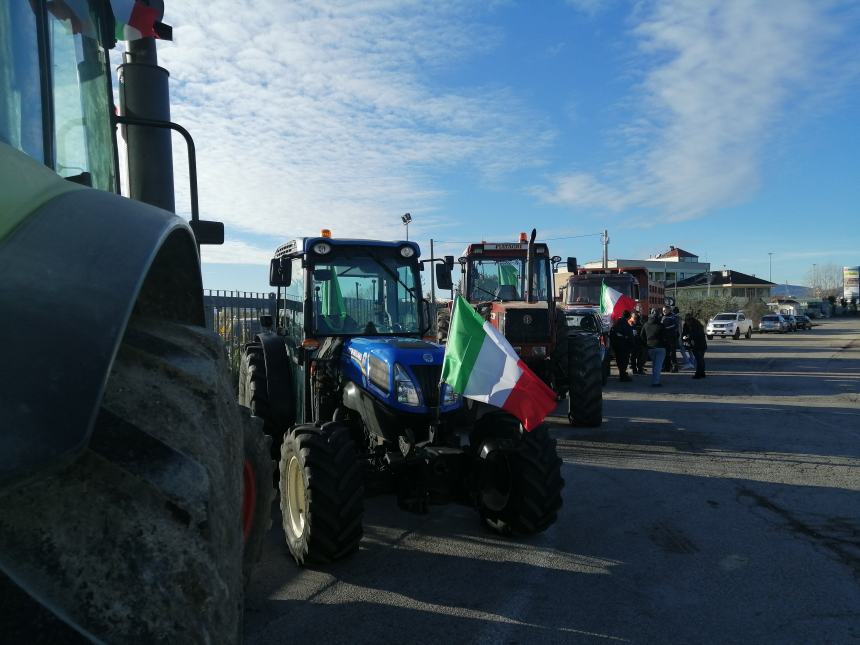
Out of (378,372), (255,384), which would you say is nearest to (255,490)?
(378,372)

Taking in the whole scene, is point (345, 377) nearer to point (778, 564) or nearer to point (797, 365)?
point (778, 564)

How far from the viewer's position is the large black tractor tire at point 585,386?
960cm

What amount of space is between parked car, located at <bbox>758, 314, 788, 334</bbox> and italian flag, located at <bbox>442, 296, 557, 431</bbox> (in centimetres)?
4406

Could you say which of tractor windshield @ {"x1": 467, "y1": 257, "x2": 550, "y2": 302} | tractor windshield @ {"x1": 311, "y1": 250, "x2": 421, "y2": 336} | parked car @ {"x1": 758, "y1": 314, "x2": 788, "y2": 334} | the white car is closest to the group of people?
tractor windshield @ {"x1": 467, "y1": 257, "x2": 550, "y2": 302}

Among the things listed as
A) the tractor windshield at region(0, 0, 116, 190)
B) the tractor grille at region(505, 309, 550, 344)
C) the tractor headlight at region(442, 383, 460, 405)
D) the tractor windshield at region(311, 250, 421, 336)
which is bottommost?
the tractor headlight at region(442, 383, 460, 405)

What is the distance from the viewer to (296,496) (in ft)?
15.5

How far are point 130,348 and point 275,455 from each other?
5.48 meters

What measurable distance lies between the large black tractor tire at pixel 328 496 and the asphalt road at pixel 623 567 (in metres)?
0.19

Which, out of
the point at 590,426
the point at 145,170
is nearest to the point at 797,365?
the point at 590,426

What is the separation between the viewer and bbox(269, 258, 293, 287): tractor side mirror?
604 centimetres

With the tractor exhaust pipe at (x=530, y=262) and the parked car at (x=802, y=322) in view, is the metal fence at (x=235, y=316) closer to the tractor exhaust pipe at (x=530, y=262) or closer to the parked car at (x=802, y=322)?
the tractor exhaust pipe at (x=530, y=262)

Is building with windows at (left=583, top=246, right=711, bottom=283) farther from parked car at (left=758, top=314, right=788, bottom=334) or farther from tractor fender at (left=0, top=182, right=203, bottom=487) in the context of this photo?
tractor fender at (left=0, top=182, right=203, bottom=487)

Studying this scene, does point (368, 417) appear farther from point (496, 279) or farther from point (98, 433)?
point (496, 279)

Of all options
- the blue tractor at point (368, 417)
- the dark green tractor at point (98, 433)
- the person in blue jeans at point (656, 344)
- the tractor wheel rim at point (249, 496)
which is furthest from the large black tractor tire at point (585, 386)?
the dark green tractor at point (98, 433)
